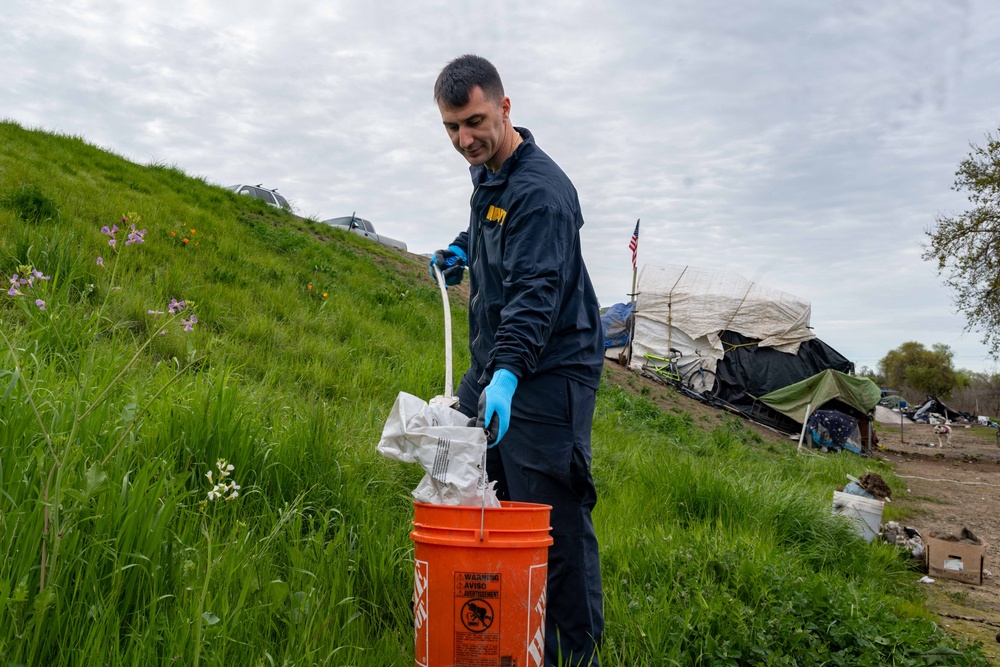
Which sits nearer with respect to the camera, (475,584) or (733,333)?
(475,584)

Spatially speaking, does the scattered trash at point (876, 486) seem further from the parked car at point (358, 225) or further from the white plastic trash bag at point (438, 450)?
the parked car at point (358, 225)

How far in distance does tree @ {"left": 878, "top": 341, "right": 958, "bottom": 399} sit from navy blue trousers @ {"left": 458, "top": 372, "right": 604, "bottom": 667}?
59841mm

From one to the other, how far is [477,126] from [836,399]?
17836 mm

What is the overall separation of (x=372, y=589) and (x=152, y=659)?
45.3 inches

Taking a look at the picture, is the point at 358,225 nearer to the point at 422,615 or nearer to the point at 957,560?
the point at 957,560

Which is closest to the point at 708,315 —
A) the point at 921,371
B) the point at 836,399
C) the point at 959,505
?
the point at 836,399

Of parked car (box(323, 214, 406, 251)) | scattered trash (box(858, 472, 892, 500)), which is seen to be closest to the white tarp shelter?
parked car (box(323, 214, 406, 251))

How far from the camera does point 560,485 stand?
8.93 feet

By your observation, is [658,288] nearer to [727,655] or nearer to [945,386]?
[727,655]

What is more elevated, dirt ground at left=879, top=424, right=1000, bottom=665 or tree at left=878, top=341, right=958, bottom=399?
tree at left=878, top=341, right=958, bottom=399

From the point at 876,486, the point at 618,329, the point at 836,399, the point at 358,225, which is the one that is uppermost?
the point at 358,225

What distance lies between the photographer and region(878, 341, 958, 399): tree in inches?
2237

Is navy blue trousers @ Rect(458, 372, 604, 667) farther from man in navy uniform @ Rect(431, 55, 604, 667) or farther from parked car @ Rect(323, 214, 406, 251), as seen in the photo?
parked car @ Rect(323, 214, 406, 251)

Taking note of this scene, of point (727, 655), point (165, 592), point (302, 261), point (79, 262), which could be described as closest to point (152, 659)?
point (165, 592)
